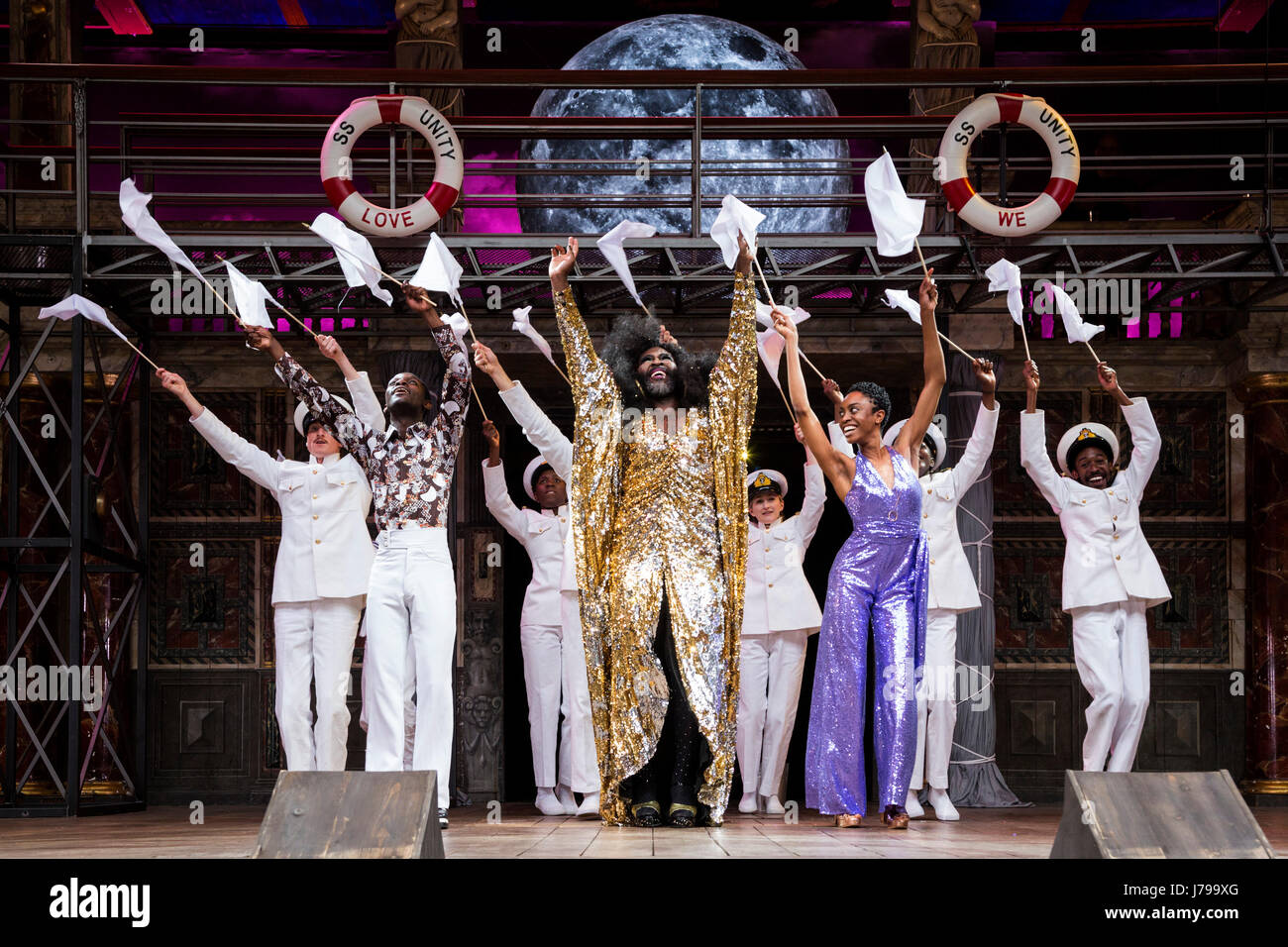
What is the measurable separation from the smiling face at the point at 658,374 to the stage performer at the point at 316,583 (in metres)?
2.28

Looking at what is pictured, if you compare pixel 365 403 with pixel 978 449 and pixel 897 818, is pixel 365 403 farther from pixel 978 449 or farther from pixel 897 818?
pixel 978 449

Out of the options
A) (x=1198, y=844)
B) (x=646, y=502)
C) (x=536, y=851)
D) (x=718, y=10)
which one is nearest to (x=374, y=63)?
(x=718, y=10)

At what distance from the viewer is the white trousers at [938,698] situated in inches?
349

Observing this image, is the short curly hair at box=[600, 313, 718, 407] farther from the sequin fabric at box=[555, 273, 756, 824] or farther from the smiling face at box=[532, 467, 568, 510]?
the smiling face at box=[532, 467, 568, 510]

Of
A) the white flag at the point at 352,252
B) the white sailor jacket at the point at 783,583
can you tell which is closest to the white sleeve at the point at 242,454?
the white flag at the point at 352,252

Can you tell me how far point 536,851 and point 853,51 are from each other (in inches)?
414

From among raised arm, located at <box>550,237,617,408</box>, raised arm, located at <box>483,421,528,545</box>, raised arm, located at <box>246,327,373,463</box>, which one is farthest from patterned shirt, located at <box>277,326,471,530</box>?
raised arm, located at <box>483,421,528,545</box>

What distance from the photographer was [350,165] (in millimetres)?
9117

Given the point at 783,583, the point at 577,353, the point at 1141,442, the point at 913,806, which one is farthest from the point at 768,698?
the point at 577,353

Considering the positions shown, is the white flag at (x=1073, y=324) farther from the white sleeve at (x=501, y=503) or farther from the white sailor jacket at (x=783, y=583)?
the white sleeve at (x=501, y=503)

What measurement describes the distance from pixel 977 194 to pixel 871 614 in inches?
132

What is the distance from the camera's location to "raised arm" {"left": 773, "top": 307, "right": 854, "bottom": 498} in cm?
649

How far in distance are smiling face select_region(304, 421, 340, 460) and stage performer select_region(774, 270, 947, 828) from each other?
110 inches

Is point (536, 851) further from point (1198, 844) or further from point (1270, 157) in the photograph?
point (1270, 157)
